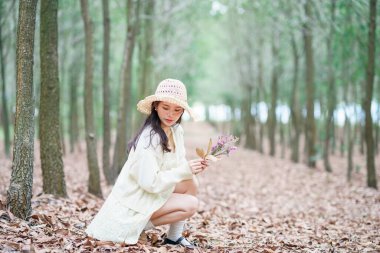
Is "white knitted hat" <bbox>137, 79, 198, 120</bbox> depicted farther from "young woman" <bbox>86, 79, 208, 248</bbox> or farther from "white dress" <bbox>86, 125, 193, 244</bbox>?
"white dress" <bbox>86, 125, 193, 244</bbox>

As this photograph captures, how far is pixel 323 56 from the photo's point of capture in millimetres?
21750

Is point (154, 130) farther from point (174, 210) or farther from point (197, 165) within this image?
point (174, 210)

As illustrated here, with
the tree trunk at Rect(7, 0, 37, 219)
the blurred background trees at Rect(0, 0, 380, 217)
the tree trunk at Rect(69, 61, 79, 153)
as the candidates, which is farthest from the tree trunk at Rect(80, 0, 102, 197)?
the tree trunk at Rect(69, 61, 79, 153)

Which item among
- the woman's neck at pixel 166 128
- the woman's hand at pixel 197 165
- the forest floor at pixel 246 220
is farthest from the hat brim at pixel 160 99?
the forest floor at pixel 246 220

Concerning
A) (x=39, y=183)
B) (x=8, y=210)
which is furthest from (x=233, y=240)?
(x=39, y=183)

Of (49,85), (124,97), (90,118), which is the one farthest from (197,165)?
(124,97)

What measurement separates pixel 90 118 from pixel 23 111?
3.20 m

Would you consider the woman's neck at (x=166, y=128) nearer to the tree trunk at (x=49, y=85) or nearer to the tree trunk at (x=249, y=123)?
the tree trunk at (x=49, y=85)

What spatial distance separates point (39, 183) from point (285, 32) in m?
11.7

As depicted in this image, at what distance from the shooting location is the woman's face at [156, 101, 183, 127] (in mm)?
4438

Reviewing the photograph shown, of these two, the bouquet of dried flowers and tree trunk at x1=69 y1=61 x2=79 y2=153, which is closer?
the bouquet of dried flowers

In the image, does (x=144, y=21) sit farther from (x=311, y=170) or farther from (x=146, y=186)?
(x=146, y=186)

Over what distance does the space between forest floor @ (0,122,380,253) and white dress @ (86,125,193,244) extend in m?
0.16

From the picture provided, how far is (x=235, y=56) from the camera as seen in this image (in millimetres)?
25500
